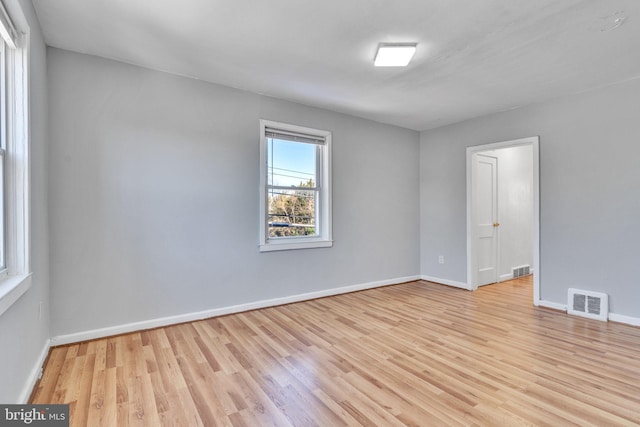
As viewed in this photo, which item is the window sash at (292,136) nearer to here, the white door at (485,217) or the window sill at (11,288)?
the white door at (485,217)

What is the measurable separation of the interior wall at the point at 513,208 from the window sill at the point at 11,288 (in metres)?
5.63

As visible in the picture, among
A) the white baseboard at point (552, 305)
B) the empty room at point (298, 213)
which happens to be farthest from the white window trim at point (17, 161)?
the white baseboard at point (552, 305)

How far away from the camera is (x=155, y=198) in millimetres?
3057

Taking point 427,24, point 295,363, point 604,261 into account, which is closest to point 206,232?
point 295,363

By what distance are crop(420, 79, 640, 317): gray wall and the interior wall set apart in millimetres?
1239

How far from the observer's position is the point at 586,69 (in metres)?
3.00

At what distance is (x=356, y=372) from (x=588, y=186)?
3400mm

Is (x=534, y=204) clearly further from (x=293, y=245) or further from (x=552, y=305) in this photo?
(x=293, y=245)

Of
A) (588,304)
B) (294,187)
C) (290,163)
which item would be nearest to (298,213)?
(294,187)

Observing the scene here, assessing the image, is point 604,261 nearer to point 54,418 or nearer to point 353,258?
point 353,258

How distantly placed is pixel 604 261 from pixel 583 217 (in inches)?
20.3

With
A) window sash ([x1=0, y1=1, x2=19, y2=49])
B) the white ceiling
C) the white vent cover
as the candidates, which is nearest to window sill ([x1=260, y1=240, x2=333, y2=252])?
the white ceiling

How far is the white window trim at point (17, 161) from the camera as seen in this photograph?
6.06 ft

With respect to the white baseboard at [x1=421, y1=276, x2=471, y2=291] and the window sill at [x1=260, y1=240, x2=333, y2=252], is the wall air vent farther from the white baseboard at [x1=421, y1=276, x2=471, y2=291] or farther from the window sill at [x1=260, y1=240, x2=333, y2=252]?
the window sill at [x1=260, y1=240, x2=333, y2=252]
